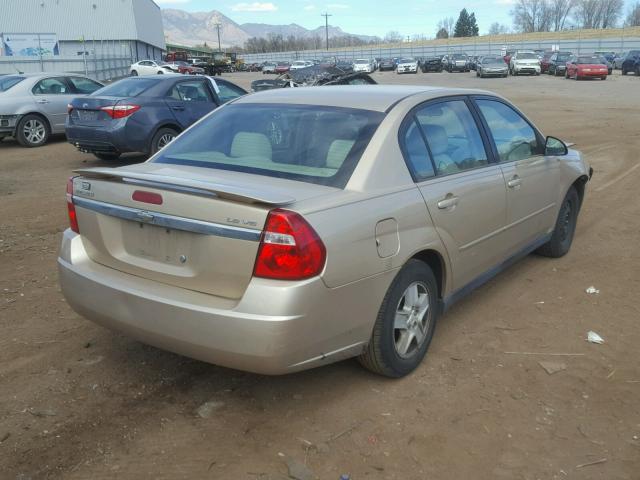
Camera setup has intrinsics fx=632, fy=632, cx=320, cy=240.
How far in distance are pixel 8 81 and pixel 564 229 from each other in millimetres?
11954

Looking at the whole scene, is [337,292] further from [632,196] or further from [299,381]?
[632,196]

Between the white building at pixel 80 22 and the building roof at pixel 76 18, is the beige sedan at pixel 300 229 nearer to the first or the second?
the white building at pixel 80 22

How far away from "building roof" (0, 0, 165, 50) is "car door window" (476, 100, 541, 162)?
232 feet

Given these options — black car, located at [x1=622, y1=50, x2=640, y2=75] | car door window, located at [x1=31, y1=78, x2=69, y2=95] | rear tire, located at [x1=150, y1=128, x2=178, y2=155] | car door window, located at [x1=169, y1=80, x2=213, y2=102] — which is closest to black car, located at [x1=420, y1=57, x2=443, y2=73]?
black car, located at [x1=622, y1=50, x2=640, y2=75]

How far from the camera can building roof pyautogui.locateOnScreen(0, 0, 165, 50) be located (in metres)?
65.9

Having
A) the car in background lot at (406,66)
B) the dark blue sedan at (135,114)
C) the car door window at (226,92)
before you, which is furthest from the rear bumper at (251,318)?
the car in background lot at (406,66)

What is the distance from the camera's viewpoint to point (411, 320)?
3678 millimetres

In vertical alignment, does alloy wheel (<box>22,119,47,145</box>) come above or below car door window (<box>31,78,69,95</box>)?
below

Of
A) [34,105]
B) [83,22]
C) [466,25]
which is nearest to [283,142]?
[34,105]

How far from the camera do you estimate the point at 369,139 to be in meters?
3.56

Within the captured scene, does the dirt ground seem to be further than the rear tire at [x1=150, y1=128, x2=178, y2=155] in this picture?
No

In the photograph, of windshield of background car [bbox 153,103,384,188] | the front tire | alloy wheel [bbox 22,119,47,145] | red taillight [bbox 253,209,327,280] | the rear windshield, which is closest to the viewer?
red taillight [bbox 253,209,327,280]

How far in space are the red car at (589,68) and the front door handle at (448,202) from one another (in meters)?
40.1

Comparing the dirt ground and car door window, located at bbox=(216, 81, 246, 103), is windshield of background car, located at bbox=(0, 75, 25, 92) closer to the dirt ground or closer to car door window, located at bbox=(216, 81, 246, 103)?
car door window, located at bbox=(216, 81, 246, 103)
